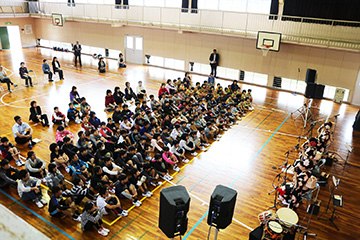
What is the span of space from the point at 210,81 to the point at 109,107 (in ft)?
23.3

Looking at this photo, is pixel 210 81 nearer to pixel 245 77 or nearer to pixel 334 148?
pixel 245 77

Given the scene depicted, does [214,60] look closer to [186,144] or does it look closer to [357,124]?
[357,124]

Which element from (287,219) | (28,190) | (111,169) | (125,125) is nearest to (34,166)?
(28,190)

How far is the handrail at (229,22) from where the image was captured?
50.7 ft

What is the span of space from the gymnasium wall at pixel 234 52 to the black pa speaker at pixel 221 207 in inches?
575

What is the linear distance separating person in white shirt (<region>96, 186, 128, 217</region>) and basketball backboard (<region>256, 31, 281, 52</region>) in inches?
542

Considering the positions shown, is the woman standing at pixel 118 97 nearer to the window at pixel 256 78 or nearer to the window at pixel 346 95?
the window at pixel 256 78

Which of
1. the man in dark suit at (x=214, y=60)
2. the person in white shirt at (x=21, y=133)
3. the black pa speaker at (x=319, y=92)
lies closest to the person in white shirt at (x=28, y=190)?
the person in white shirt at (x=21, y=133)

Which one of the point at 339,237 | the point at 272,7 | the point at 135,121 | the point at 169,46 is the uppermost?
the point at 272,7

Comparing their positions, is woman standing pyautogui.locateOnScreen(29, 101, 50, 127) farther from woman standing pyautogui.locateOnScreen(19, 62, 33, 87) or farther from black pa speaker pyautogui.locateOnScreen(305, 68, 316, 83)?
black pa speaker pyautogui.locateOnScreen(305, 68, 316, 83)

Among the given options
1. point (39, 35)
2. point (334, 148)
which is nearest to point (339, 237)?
point (334, 148)

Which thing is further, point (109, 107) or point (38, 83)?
point (38, 83)

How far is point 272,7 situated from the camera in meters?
17.5

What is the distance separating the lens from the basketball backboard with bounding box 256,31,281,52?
1695 cm
